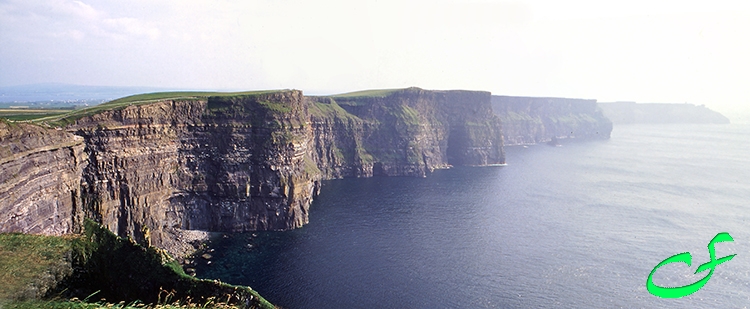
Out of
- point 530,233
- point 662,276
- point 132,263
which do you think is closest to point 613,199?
point 530,233

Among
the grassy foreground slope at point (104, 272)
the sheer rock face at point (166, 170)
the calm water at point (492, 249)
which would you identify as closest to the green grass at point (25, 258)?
the grassy foreground slope at point (104, 272)

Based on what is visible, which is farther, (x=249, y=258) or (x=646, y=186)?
(x=646, y=186)

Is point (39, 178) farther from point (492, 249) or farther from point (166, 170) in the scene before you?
point (492, 249)

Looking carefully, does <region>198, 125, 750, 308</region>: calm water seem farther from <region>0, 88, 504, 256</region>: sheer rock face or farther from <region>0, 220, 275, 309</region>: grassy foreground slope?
<region>0, 220, 275, 309</region>: grassy foreground slope

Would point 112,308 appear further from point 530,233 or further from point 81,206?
point 530,233

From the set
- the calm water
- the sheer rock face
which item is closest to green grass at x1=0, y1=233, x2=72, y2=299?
the sheer rock face

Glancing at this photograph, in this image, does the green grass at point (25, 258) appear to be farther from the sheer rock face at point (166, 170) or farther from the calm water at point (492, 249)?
the calm water at point (492, 249)

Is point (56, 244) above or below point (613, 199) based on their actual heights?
above
